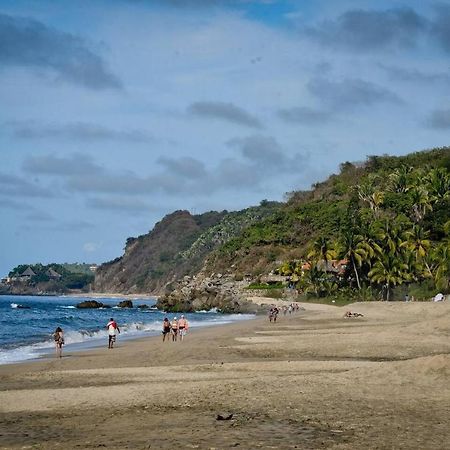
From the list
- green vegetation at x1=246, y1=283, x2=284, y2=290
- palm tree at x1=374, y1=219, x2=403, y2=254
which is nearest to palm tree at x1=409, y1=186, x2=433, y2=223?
palm tree at x1=374, y1=219, x2=403, y2=254

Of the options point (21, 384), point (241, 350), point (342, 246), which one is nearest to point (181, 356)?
point (241, 350)

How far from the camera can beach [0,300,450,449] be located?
1044 centimetres

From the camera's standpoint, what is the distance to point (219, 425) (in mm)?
11344

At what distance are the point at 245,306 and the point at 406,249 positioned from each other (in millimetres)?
23744

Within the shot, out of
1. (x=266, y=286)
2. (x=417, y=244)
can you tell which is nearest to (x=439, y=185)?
(x=417, y=244)

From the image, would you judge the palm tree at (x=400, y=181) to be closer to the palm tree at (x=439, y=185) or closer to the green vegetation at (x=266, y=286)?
the palm tree at (x=439, y=185)

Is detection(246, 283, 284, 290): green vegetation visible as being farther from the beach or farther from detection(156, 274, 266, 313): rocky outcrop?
the beach

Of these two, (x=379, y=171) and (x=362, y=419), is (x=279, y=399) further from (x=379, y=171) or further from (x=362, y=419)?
(x=379, y=171)

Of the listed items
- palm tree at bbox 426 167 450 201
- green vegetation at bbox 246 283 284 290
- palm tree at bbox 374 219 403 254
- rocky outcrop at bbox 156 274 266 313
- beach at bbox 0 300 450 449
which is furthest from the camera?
green vegetation at bbox 246 283 284 290

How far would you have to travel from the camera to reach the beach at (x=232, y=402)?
10438 millimetres

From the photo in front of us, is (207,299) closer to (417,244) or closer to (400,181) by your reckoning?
(417,244)

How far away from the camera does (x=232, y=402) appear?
13.8 meters

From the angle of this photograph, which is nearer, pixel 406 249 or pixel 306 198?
pixel 406 249

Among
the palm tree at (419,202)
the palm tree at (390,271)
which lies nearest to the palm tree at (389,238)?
the palm tree at (390,271)
